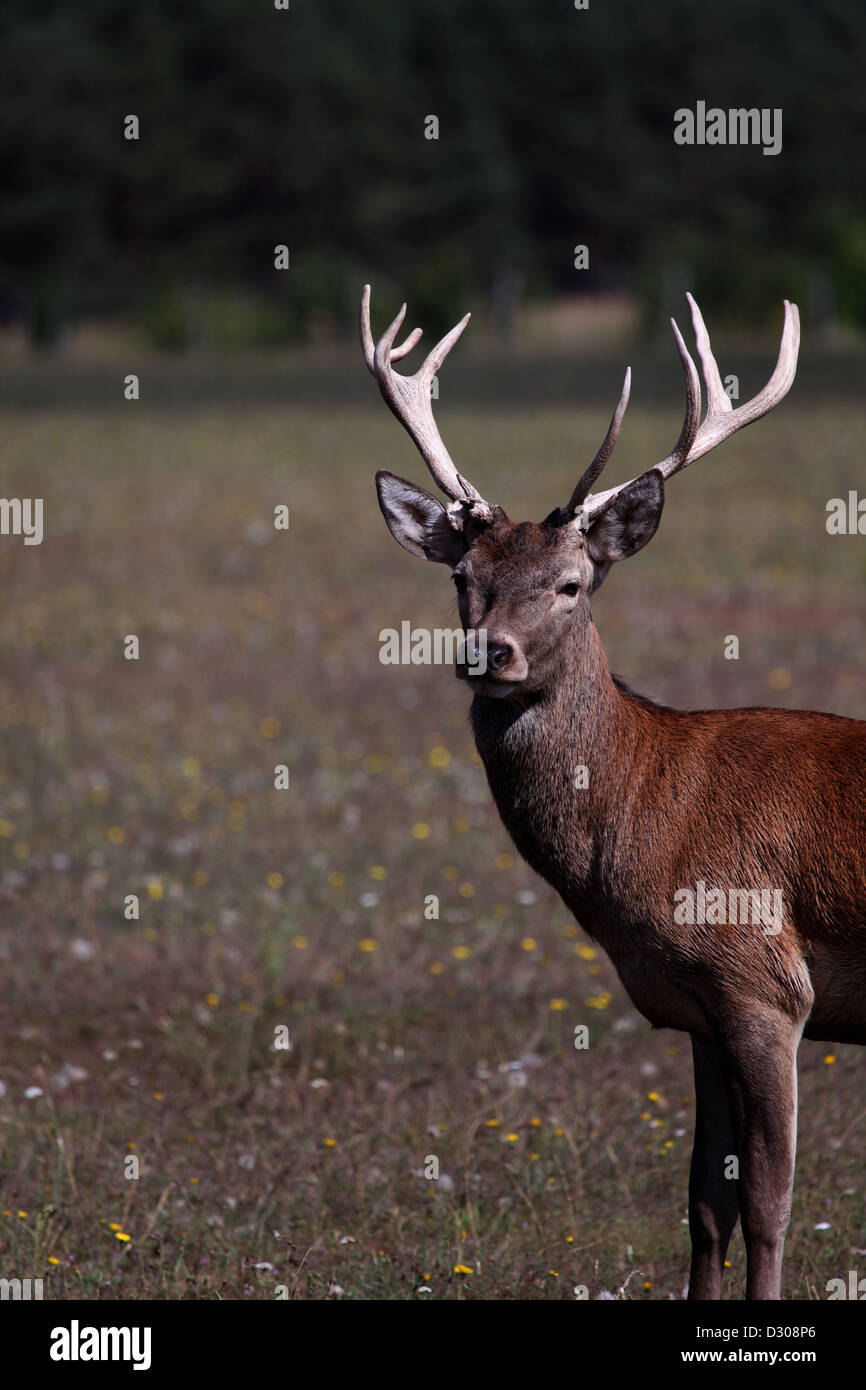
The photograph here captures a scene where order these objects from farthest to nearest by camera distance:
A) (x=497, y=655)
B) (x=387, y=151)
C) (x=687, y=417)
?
(x=387, y=151)
(x=687, y=417)
(x=497, y=655)

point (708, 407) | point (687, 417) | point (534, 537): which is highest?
point (708, 407)

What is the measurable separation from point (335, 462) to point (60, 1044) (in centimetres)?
1633

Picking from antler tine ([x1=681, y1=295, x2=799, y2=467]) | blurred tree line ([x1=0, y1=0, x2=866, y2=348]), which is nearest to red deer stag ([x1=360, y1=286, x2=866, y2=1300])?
antler tine ([x1=681, y1=295, x2=799, y2=467])

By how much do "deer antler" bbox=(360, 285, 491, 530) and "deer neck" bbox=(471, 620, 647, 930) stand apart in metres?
0.54

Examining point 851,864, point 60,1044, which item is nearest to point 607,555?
point 851,864

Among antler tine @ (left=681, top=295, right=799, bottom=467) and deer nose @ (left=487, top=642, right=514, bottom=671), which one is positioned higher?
antler tine @ (left=681, top=295, right=799, bottom=467)

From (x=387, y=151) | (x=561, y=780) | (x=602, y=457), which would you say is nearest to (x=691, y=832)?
(x=561, y=780)

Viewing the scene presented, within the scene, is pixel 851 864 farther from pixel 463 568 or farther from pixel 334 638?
pixel 334 638

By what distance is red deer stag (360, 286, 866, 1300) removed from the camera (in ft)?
15.3

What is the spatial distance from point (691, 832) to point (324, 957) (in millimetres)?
2893

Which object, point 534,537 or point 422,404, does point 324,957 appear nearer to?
point 422,404

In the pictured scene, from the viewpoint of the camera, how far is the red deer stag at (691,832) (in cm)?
466

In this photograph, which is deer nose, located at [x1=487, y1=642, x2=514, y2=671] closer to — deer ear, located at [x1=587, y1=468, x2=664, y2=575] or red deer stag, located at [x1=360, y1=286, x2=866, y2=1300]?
red deer stag, located at [x1=360, y1=286, x2=866, y2=1300]

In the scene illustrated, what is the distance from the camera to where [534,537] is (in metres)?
4.94
